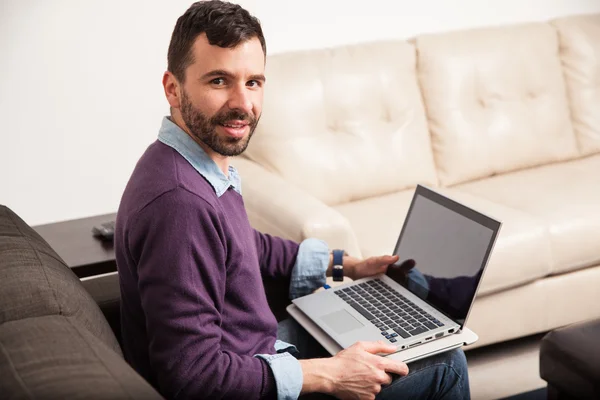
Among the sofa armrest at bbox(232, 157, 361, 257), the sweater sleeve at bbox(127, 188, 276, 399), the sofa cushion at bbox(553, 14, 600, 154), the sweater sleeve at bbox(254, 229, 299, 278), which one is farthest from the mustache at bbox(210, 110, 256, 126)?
the sofa cushion at bbox(553, 14, 600, 154)

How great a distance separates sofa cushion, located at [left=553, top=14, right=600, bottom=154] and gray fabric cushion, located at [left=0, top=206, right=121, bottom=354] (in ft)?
7.37

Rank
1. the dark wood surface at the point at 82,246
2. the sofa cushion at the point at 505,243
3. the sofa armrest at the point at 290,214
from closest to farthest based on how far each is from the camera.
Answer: the dark wood surface at the point at 82,246
the sofa armrest at the point at 290,214
the sofa cushion at the point at 505,243

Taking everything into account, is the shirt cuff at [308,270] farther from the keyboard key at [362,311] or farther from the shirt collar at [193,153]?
the shirt collar at [193,153]

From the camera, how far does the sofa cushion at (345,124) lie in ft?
8.59

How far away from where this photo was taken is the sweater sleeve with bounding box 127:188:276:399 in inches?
47.7

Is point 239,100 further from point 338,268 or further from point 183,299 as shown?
point 338,268

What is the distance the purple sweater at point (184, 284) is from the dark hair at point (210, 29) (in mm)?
165

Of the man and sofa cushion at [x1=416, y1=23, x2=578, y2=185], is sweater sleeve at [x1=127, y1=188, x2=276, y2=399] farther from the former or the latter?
sofa cushion at [x1=416, y1=23, x2=578, y2=185]

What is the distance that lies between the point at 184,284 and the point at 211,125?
0.32 meters

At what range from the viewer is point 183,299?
1211 millimetres

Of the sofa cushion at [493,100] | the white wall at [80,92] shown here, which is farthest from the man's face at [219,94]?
the sofa cushion at [493,100]

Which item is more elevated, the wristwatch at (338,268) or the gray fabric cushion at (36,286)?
the gray fabric cushion at (36,286)

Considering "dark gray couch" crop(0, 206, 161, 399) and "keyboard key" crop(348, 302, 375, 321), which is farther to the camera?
"keyboard key" crop(348, 302, 375, 321)

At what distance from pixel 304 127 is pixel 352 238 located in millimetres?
646
